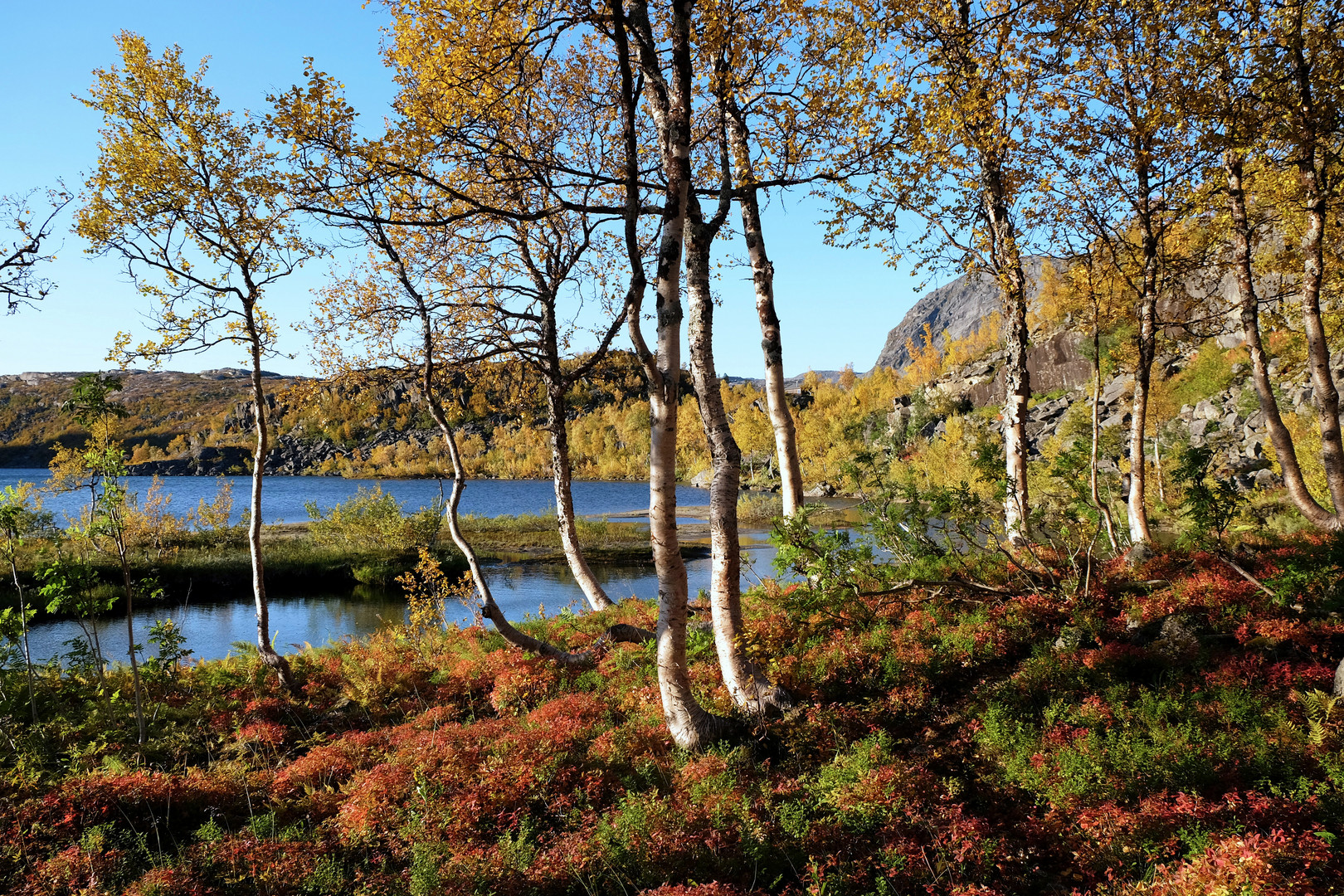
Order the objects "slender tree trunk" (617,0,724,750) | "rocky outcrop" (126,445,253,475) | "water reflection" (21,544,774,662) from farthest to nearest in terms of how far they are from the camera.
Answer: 1. "rocky outcrop" (126,445,253,475)
2. "water reflection" (21,544,774,662)
3. "slender tree trunk" (617,0,724,750)

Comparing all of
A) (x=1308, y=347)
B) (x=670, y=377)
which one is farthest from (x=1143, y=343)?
(x=670, y=377)

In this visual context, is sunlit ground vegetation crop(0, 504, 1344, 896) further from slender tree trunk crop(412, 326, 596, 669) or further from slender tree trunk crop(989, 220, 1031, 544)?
slender tree trunk crop(989, 220, 1031, 544)

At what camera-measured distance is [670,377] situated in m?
6.16

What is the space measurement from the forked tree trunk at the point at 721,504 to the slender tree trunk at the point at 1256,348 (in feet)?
28.3

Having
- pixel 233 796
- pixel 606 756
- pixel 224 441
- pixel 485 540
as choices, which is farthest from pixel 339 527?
pixel 224 441

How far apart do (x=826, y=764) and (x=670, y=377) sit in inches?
142

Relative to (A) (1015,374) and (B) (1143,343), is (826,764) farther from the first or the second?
(B) (1143,343)

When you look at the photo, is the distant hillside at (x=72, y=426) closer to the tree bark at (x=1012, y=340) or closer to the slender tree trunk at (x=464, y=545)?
the slender tree trunk at (x=464, y=545)

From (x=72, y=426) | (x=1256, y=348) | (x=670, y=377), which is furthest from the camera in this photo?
(x=72, y=426)

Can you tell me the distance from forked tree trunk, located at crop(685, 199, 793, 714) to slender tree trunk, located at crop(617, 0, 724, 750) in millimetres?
450

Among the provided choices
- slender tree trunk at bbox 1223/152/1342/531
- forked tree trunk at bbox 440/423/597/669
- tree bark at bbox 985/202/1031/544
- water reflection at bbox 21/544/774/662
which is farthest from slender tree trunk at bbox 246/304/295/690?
slender tree trunk at bbox 1223/152/1342/531

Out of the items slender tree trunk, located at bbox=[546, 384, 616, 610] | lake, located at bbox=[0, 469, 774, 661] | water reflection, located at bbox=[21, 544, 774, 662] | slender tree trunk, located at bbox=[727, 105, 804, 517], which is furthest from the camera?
lake, located at bbox=[0, 469, 774, 661]

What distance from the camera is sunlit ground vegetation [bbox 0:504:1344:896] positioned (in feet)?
14.8

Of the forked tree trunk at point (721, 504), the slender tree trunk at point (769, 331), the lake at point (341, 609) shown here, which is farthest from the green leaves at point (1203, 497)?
the forked tree trunk at point (721, 504)
